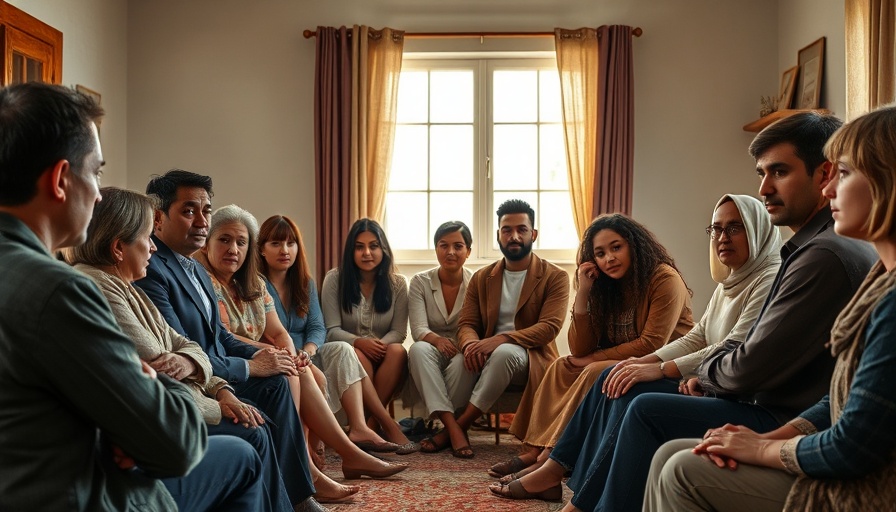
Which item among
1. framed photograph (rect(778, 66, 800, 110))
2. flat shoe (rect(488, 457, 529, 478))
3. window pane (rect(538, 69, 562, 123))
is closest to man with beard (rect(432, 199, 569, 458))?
flat shoe (rect(488, 457, 529, 478))

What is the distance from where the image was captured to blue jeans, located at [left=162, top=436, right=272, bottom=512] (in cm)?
173

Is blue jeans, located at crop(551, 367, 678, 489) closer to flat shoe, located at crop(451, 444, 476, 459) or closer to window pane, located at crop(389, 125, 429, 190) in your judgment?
flat shoe, located at crop(451, 444, 476, 459)

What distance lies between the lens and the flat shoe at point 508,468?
3.46 m

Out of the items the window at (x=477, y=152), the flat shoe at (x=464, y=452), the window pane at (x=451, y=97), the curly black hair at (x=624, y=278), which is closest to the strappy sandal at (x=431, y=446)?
the flat shoe at (x=464, y=452)

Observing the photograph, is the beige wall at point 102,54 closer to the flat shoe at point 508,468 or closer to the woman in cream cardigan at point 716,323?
the flat shoe at point 508,468

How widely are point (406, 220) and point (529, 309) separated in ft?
5.67

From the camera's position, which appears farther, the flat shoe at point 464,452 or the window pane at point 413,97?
the window pane at point 413,97

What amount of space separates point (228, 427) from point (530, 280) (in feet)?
7.42

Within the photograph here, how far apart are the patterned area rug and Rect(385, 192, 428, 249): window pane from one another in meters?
1.99

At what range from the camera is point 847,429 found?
1373mm

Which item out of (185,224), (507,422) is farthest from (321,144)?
(185,224)

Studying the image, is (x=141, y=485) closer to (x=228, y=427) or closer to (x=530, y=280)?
(x=228, y=427)

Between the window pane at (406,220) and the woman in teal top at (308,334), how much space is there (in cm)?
163

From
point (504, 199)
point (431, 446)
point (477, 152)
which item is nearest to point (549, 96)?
point (477, 152)
